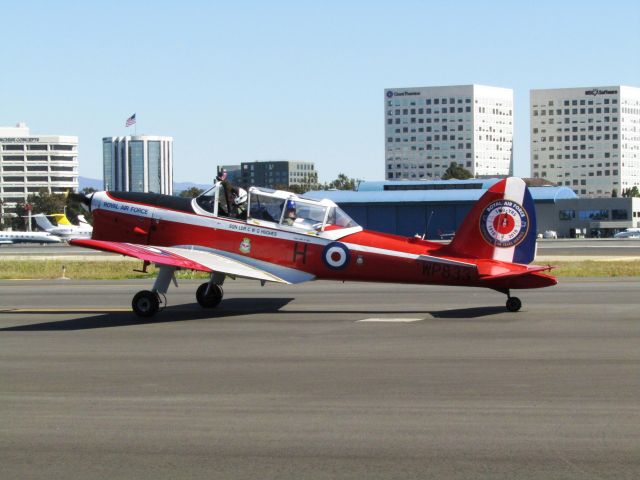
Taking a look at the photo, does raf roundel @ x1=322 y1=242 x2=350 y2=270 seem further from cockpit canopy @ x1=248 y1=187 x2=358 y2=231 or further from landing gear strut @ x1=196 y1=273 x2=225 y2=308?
landing gear strut @ x1=196 y1=273 x2=225 y2=308

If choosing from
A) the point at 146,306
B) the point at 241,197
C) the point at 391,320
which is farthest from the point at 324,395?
the point at 241,197

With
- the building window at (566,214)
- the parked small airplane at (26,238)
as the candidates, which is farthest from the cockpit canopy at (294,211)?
the building window at (566,214)

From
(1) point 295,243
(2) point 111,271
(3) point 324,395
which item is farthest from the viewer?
(2) point 111,271

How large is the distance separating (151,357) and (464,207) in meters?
84.5

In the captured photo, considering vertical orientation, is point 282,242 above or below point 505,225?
below

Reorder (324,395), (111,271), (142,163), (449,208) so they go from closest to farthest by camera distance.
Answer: (324,395)
(111,271)
(449,208)
(142,163)

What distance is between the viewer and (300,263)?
17.8 m

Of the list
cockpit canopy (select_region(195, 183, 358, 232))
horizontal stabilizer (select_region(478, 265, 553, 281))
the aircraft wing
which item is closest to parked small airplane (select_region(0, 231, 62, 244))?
cockpit canopy (select_region(195, 183, 358, 232))

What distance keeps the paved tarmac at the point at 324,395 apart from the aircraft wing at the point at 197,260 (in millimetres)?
824

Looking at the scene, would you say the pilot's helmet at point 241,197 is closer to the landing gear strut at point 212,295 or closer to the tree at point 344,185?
the landing gear strut at point 212,295

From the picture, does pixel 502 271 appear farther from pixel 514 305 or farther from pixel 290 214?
pixel 290 214

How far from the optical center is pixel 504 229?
17109 mm

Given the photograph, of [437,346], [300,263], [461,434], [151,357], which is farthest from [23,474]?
[300,263]

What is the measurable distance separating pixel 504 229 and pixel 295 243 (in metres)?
4.01
